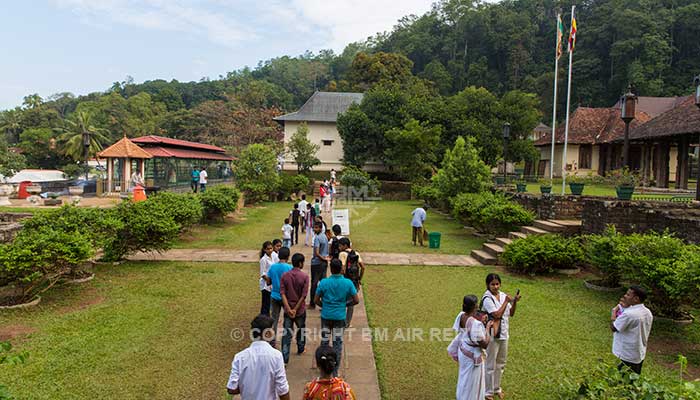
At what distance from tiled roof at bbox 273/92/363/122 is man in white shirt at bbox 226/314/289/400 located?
36.4 metres

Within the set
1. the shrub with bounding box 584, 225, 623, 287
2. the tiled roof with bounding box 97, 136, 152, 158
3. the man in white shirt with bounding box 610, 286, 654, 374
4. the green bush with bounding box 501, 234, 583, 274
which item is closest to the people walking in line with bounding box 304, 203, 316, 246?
the green bush with bounding box 501, 234, 583, 274

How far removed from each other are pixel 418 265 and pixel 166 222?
6.55 meters

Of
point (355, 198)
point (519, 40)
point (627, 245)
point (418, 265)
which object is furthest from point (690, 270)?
point (519, 40)

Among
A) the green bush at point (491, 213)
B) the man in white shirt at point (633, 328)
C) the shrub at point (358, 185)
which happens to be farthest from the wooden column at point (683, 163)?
the man in white shirt at point (633, 328)

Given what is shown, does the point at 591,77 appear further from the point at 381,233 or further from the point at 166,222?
the point at 166,222

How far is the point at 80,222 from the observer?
996 cm

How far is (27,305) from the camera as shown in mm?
7797

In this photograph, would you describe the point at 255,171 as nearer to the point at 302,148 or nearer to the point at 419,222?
the point at 302,148

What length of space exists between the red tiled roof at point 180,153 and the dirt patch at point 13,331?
1912cm

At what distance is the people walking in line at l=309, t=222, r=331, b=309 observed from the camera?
7.76m

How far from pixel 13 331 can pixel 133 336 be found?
1.78 m

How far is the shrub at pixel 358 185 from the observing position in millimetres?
31470

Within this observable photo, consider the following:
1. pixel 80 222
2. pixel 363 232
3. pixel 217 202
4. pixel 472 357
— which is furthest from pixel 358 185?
pixel 472 357

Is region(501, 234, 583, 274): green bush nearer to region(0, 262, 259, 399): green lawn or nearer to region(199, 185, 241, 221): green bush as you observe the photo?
region(0, 262, 259, 399): green lawn
